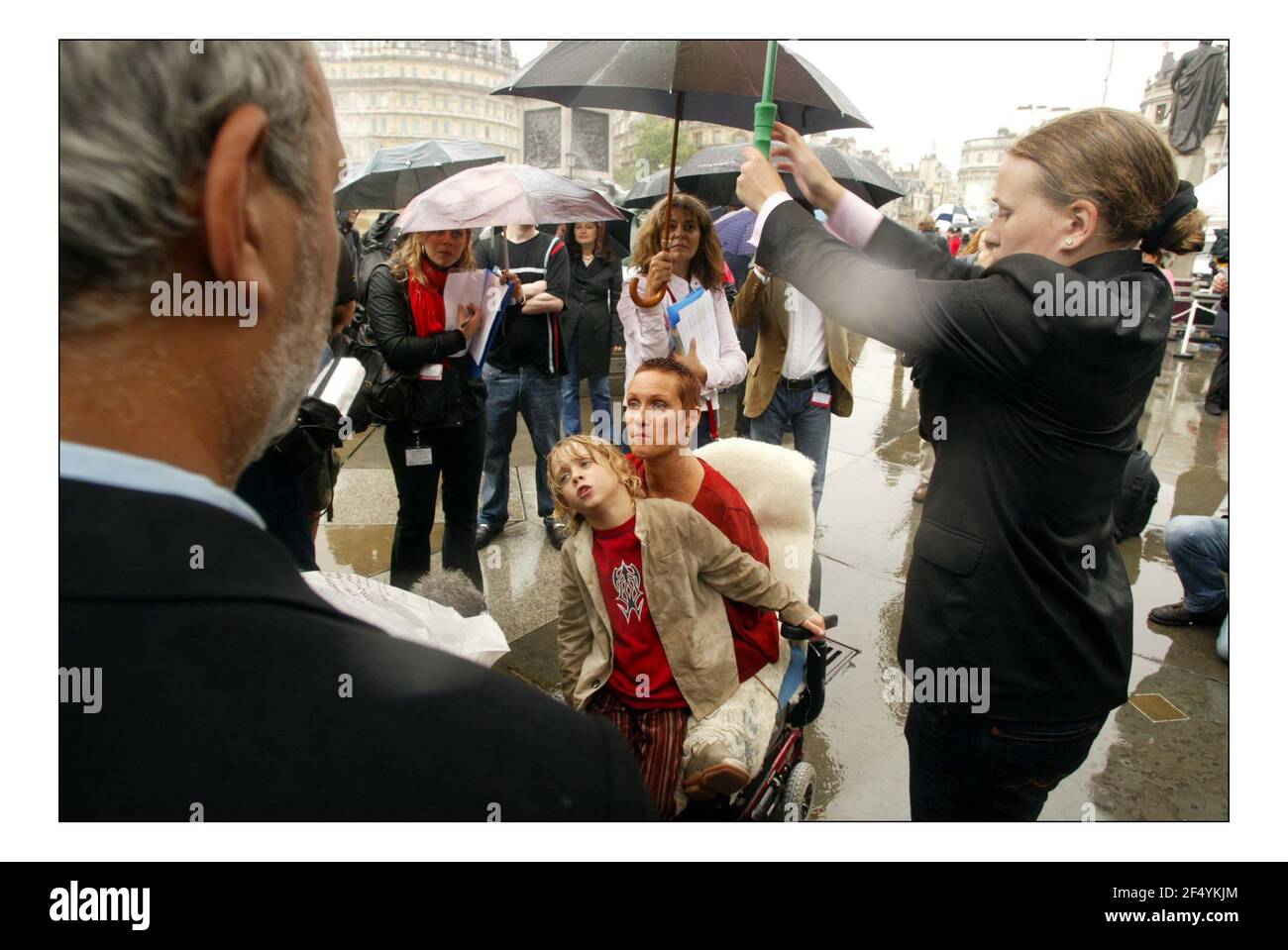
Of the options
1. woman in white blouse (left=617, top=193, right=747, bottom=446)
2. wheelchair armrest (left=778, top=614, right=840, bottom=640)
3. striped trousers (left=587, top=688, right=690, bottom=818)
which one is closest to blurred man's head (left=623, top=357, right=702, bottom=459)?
wheelchair armrest (left=778, top=614, right=840, bottom=640)

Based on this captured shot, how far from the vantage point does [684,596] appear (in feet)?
7.30

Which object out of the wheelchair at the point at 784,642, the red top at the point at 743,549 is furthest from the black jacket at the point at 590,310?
the red top at the point at 743,549

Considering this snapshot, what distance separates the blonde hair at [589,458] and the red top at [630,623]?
0.47 ft

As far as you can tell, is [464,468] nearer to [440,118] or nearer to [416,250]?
[416,250]

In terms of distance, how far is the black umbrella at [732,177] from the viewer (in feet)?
17.3

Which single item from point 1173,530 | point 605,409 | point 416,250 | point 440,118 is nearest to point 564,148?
point 440,118

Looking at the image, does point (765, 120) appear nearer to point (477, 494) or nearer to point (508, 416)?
point (477, 494)

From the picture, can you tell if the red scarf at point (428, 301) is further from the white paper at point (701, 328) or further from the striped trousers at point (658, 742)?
the striped trousers at point (658, 742)

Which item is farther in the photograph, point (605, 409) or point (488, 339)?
point (605, 409)

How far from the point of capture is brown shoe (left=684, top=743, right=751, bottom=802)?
6.46ft

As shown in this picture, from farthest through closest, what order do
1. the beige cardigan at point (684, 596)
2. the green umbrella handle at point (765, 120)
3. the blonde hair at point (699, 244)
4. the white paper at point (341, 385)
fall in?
the blonde hair at point (699, 244)
the white paper at point (341, 385)
the beige cardigan at point (684, 596)
the green umbrella handle at point (765, 120)

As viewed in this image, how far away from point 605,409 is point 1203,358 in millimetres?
10814

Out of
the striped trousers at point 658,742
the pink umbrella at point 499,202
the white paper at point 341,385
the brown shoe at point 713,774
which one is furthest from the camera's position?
the pink umbrella at point 499,202
